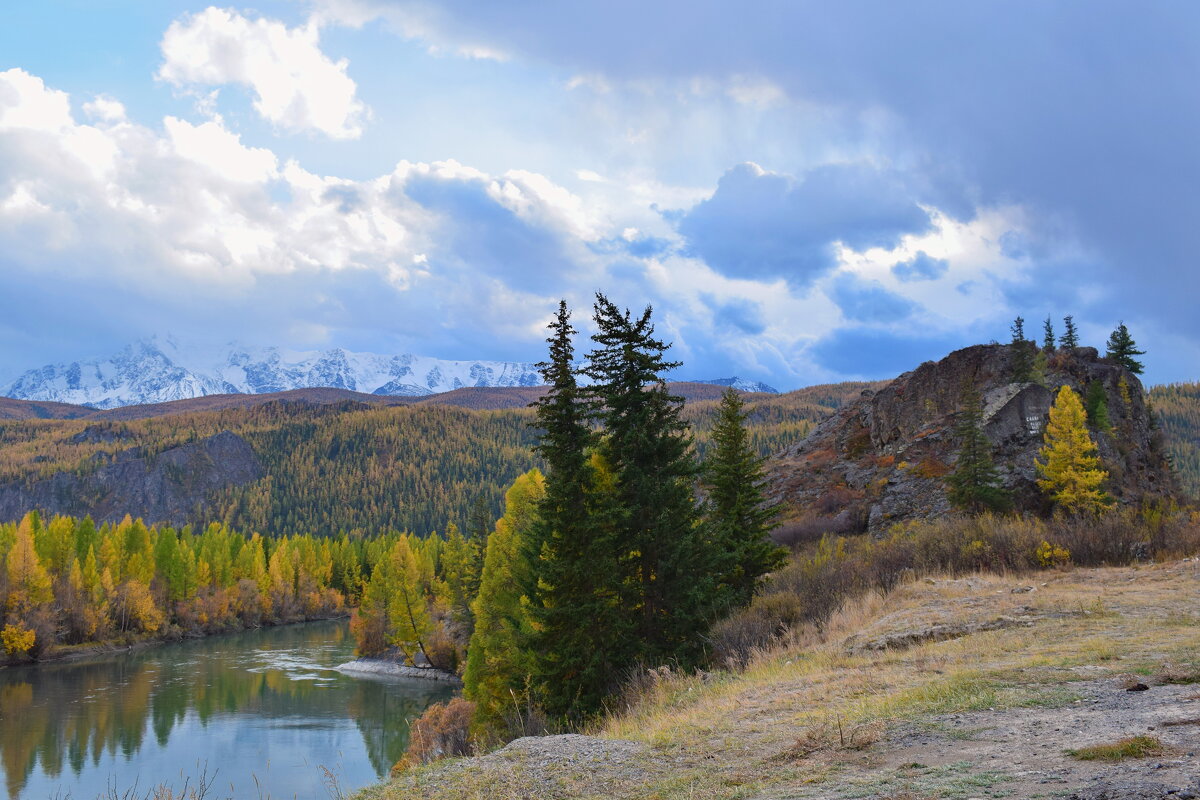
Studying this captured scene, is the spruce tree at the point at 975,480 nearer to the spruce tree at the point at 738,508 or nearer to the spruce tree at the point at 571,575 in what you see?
the spruce tree at the point at 738,508

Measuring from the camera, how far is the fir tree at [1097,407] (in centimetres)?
4597

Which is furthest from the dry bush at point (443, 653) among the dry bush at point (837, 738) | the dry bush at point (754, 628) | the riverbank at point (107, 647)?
the dry bush at point (837, 738)

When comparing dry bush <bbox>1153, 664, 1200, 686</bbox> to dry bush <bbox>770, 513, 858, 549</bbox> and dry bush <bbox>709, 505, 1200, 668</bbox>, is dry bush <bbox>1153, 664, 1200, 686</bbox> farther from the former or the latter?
dry bush <bbox>770, 513, 858, 549</bbox>

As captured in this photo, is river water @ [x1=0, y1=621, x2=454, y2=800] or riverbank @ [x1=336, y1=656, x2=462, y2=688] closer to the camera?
river water @ [x1=0, y1=621, x2=454, y2=800]

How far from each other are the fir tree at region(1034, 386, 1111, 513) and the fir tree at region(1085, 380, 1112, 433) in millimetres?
7165

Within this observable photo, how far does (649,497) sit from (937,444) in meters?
30.8

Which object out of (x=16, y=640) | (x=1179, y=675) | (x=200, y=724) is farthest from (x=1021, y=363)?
(x=16, y=640)

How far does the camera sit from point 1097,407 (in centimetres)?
4691

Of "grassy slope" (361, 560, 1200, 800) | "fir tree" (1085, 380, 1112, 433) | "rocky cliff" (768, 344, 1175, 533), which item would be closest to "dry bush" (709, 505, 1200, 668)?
"grassy slope" (361, 560, 1200, 800)

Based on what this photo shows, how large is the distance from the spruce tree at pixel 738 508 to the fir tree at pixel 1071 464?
16584 millimetres

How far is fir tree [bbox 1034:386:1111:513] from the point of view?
37.4 metres

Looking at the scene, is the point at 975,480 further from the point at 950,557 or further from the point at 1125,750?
the point at 1125,750

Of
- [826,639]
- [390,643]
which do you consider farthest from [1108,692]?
[390,643]

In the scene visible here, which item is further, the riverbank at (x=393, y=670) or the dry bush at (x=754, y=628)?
the riverbank at (x=393, y=670)
